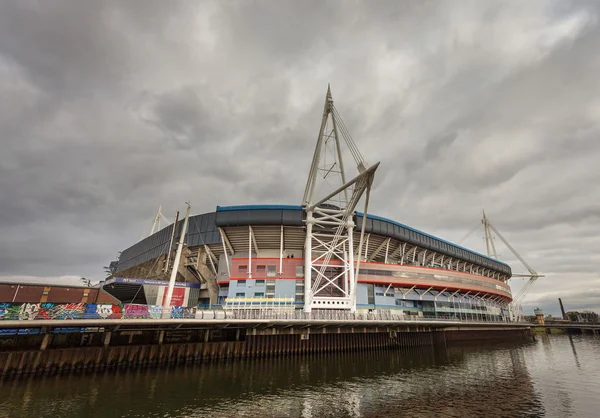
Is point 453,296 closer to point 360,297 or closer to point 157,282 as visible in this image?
point 360,297

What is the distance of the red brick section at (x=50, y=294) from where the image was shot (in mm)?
52550

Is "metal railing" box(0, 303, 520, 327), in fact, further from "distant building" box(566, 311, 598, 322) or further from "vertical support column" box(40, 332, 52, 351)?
"distant building" box(566, 311, 598, 322)

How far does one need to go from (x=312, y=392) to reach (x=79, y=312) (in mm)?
24512

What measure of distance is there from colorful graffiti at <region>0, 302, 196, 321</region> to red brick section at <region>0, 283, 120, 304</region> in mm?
31231

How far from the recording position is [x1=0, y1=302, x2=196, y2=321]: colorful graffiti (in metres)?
27.0

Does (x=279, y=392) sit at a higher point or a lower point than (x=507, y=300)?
lower

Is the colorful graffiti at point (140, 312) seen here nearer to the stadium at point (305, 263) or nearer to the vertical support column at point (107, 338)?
the vertical support column at point (107, 338)

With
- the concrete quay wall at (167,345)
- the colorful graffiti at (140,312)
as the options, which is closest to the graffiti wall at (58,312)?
the colorful graffiti at (140,312)

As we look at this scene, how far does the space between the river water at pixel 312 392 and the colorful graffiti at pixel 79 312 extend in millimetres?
5500

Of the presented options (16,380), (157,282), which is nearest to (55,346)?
(16,380)

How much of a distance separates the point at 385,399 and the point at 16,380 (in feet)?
108

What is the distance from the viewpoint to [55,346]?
105ft

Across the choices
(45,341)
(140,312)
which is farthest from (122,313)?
(45,341)

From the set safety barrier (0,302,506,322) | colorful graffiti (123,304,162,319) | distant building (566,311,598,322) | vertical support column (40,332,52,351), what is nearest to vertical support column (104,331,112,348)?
safety barrier (0,302,506,322)
